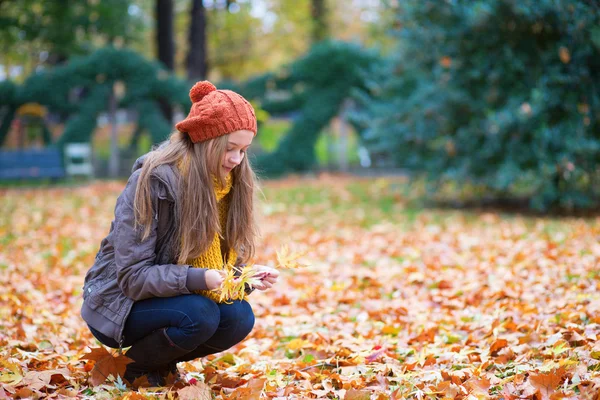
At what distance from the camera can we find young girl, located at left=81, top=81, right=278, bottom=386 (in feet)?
8.29

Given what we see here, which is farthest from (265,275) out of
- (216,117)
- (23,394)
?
(23,394)

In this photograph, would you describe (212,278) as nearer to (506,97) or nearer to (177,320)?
(177,320)

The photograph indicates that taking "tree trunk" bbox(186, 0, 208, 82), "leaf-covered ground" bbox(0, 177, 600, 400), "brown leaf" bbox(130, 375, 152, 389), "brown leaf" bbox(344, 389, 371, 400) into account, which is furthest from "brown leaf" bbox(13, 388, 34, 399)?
"tree trunk" bbox(186, 0, 208, 82)

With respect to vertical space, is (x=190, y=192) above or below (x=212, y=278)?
above

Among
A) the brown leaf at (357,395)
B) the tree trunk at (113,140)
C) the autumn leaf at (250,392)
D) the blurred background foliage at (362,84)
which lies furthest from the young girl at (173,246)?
the tree trunk at (113,140)

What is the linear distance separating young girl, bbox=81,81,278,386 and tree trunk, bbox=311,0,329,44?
2227cm

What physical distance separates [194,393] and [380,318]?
5.56 feet

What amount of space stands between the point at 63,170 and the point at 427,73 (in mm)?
8365

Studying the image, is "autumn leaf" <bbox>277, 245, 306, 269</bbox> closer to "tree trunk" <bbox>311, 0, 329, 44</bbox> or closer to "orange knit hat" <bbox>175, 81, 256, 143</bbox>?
"orange knit hat" <bbox>175, 81, 256, 143</bbox>

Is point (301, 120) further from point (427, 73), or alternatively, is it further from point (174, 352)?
point (174, 352)

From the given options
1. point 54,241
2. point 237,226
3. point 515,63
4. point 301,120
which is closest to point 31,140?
point 301,120

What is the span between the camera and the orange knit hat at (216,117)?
8.43ft

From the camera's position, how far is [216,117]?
101 inches

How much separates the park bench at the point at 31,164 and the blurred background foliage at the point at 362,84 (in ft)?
5.39
